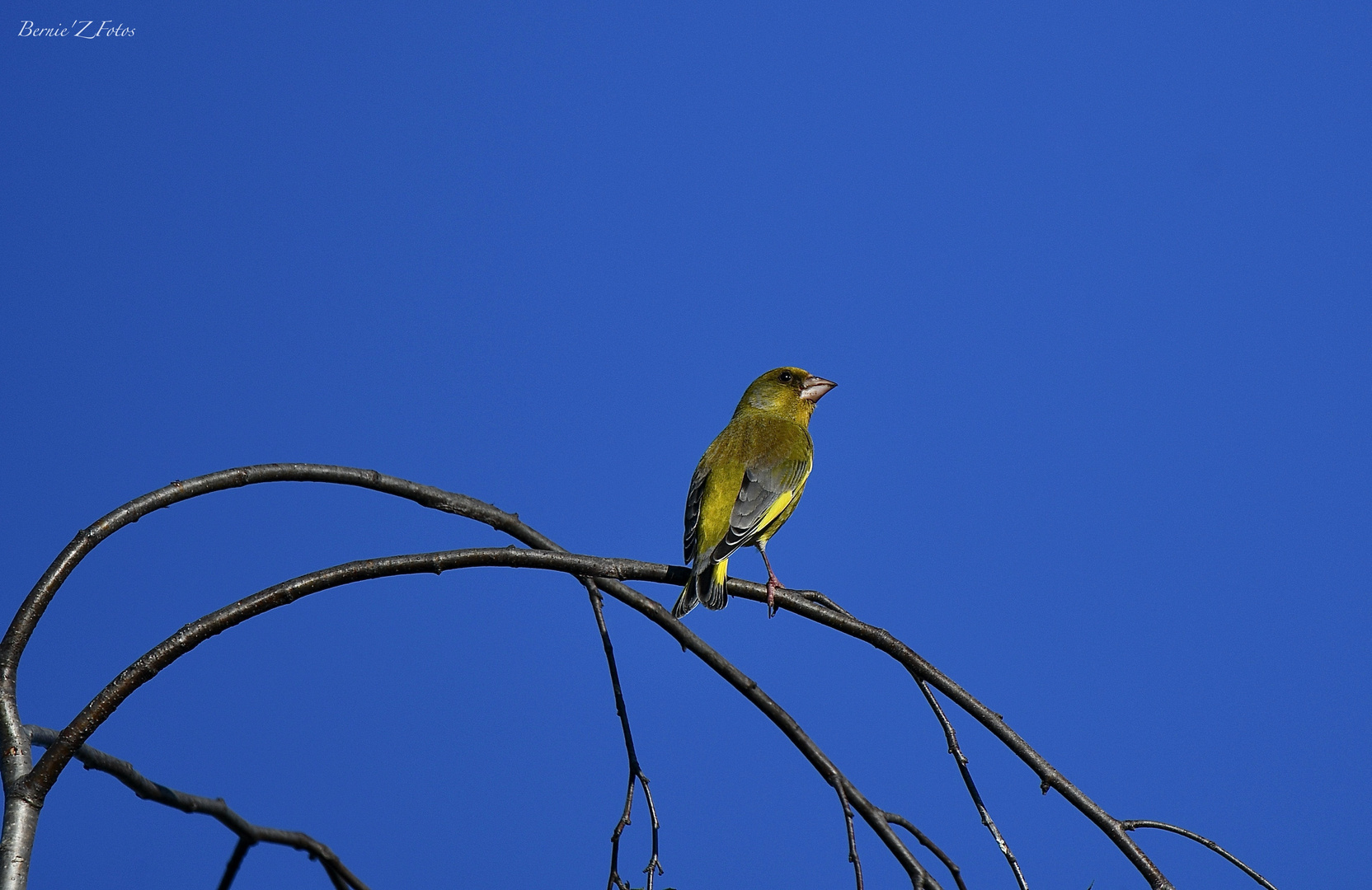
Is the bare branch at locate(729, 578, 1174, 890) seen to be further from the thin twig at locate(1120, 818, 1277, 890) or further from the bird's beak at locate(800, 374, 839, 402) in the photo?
the bird's beak at locate(800, 374, 839, 402)

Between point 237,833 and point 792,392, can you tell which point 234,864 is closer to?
point 237,833

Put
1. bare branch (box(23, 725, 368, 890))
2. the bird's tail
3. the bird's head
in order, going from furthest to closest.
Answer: the bird's head < the bird's tail < bare branch (box(23, 725, 368, 890))

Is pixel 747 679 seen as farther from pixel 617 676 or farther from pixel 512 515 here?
pixel 512 515

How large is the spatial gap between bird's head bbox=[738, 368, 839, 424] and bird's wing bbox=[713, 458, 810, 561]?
77 centimetres

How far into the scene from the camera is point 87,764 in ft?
7.68

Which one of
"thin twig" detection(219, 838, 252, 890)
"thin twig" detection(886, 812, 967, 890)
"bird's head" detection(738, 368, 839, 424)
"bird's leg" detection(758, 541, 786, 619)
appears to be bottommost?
"thin twig" detection(219, 838, 252, 890)

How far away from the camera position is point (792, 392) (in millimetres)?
5449

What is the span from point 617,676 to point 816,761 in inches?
22.8

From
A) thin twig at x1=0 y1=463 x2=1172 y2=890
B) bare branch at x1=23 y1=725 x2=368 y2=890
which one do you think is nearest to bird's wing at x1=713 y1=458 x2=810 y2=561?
thin twig at x1=0 y1=463 x2=1172 y2=890

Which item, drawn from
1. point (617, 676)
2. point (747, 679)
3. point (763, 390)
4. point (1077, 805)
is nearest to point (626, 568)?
point (617, 676)

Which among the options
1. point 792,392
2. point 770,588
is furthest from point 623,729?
point 792,392

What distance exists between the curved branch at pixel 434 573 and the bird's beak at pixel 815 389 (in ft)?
9.43

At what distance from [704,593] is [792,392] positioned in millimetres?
1924

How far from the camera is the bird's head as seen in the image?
213 inches
